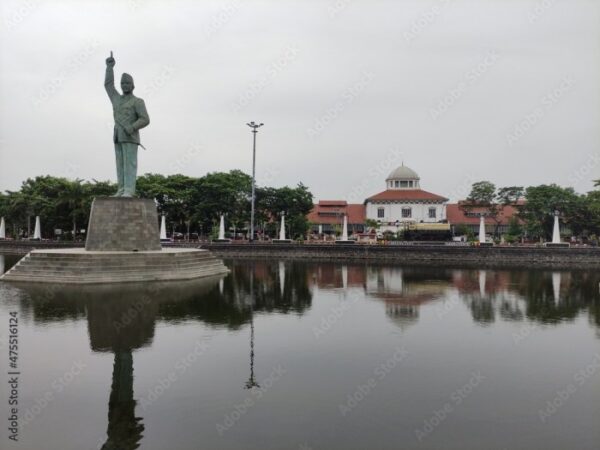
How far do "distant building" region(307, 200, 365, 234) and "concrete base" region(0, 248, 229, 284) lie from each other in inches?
1620

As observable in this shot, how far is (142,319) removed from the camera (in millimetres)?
12195

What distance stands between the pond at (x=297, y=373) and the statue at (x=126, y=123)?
28.6 feet

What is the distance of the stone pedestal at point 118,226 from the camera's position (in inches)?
869

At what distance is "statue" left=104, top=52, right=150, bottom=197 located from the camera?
22656 mm

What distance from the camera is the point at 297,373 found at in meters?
8.31

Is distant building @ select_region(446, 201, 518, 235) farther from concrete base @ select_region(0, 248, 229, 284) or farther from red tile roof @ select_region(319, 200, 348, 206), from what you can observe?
concrete base @ select_region(0, 248, 229, 284)

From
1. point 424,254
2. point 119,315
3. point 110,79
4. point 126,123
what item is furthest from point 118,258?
point 424,254

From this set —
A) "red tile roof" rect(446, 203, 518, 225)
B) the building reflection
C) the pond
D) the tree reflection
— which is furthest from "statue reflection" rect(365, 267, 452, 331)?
"red tile roof" rect(446, 203, 518, 225)

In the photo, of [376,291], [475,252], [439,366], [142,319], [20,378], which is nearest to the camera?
[20,378]

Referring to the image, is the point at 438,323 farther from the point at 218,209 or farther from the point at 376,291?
the point at 218,209

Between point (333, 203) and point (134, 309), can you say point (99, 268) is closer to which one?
point (134, 309)

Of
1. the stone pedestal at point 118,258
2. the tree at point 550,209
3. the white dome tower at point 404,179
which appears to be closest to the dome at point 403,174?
the white dome tower at point 404,179

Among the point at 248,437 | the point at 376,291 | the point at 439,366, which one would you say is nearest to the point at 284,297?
the point at 376,291

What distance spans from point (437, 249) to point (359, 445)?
32.3 meters
